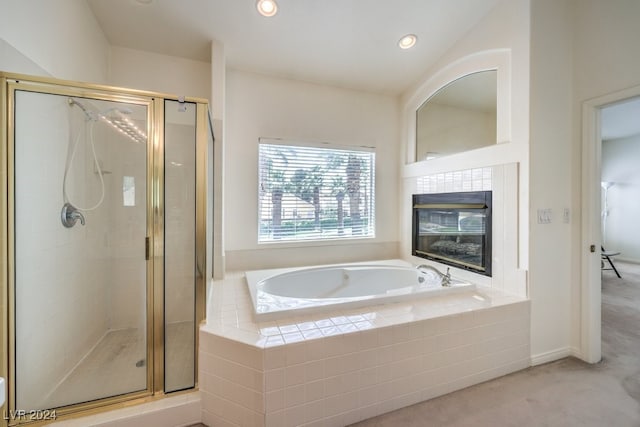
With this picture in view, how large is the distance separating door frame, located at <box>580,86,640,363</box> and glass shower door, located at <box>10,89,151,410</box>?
10.0 ft

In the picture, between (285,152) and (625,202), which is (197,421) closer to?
(285,152)

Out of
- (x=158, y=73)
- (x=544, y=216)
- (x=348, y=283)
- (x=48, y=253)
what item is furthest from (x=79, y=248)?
(x=544, y=216)

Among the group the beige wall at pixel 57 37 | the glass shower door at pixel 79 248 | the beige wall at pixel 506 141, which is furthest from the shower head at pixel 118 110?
the beige wall at pixel 506 141

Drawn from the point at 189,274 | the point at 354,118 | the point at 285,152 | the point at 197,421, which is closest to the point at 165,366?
the point at 197,421

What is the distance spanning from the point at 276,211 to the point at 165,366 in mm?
1591

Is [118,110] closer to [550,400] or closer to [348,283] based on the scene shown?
[348,283]

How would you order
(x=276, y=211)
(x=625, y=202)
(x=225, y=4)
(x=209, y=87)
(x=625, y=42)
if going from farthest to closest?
(x=625, y=202) < (x=276, y=211) < (x=209, y=87) < (x=225, y=4) < (x=625, y=42)

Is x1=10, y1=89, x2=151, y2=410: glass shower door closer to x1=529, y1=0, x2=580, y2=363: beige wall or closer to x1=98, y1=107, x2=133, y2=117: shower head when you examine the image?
x1=98, y1=107, x2=133, y2=117: shower head

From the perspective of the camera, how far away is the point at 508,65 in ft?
6.62

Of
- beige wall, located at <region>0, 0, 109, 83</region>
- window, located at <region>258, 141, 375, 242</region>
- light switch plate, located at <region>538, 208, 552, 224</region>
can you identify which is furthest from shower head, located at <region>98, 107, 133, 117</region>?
light switch plate, located at <region>538, 208, 552, 224</region>

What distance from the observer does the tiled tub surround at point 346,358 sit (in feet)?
4.15

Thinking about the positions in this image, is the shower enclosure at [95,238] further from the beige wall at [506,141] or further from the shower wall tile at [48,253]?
the beige wall at [506,141]

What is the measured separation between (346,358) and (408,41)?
8.66 ft

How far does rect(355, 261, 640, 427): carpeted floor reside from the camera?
1.40m
